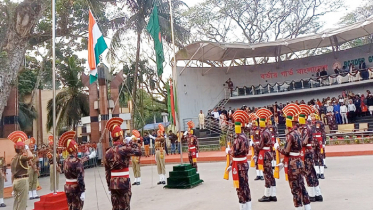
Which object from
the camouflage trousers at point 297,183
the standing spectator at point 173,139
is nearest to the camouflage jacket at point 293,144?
the camouflage trousers at point 297,183

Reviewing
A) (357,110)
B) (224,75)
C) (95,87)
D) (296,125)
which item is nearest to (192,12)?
(224,75)

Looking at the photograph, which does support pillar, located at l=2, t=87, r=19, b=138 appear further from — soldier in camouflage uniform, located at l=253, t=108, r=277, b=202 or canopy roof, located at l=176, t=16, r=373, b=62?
soldier in camouflage uniform, located at l=253, t=108, r=277, b=202

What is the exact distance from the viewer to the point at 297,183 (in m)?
5.88

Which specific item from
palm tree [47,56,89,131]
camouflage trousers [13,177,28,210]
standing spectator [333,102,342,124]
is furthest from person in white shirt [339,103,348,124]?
camouflage trousers [13,177,28,210]

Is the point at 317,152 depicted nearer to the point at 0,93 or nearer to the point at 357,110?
the point at 0,93

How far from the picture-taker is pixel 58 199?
6422 mm

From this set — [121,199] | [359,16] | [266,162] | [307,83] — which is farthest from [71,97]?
[359,16]

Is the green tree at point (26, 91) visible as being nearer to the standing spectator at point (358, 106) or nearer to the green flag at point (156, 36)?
the green flag at point (156, 36)

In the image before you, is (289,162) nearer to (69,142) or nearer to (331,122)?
(69,142)

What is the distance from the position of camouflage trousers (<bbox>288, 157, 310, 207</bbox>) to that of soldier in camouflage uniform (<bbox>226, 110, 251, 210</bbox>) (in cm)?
84

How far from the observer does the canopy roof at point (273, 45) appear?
23719 mm

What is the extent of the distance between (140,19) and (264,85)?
14.7 meters

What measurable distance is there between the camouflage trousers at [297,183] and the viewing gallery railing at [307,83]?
21.5 metres

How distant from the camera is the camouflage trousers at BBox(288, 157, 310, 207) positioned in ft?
19.1
